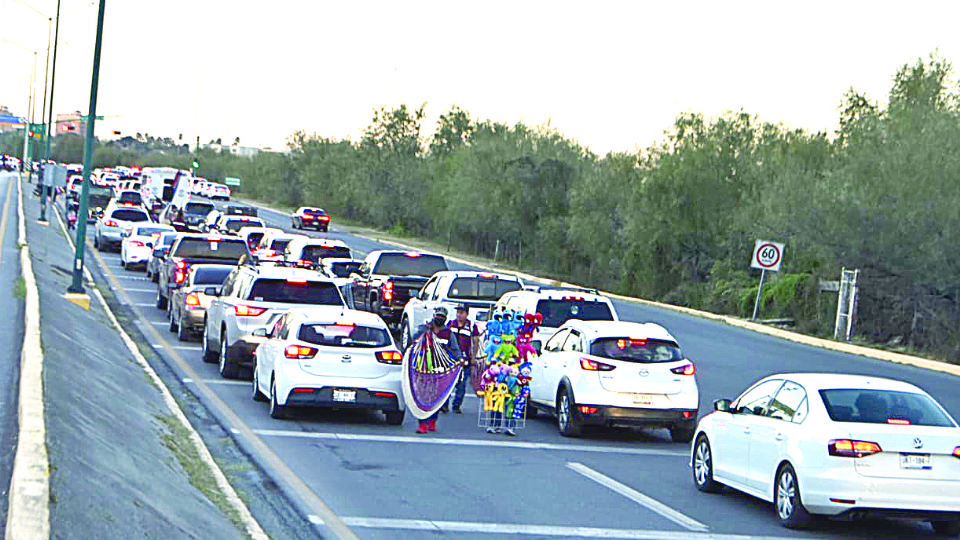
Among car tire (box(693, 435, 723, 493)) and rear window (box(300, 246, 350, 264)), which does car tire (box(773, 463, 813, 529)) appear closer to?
car tire (box(693, 435, 723, 493))

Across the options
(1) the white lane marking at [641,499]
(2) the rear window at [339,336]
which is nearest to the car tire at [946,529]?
(1) the white lane marking at [641,499]

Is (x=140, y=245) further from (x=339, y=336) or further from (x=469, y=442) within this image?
(x=469, y=442)

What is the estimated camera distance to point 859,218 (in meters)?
37.3

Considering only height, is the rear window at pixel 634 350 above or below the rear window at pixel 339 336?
above

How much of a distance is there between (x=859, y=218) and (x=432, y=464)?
988 inches

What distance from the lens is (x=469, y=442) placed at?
676 inches

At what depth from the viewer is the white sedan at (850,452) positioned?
11.6 m

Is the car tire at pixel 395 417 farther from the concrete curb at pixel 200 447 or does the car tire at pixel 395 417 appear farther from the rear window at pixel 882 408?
the rear window at pixel 882 408

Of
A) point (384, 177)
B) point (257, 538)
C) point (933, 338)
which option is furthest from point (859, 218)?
point (384, 177)

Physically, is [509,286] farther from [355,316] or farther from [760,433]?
[760,433]

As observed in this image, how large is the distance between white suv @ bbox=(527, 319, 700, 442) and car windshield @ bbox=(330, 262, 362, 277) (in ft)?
55.4

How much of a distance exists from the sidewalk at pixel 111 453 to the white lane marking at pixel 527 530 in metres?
1.39

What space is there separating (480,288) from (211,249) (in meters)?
9.62

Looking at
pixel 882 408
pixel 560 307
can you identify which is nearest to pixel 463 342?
pixel 560 307
